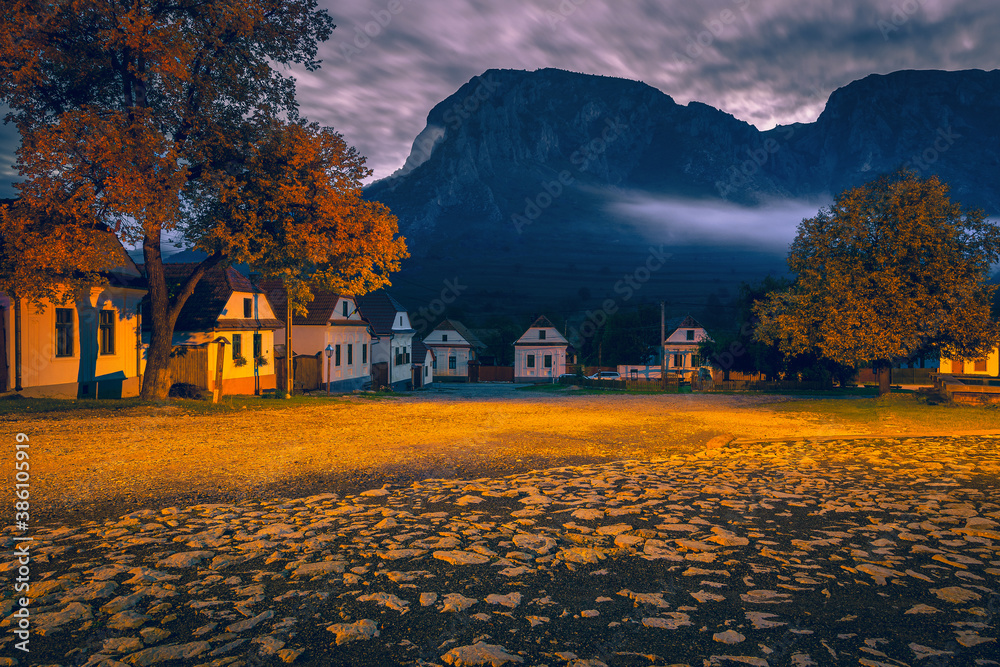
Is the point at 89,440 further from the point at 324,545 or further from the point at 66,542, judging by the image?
the point at 324,545

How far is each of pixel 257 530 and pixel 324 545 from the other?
3.41 feet

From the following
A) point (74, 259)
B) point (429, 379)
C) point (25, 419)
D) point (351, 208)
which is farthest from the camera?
point (429, 379)

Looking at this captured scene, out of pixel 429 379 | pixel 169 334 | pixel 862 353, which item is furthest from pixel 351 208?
pixel 429 379

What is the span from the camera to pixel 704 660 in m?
3.70

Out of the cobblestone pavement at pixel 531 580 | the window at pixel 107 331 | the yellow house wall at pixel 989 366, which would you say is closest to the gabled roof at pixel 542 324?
the yellow house wall at pixel 989 366

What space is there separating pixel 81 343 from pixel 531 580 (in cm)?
2403

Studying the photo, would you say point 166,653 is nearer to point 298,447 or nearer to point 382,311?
point 298,447

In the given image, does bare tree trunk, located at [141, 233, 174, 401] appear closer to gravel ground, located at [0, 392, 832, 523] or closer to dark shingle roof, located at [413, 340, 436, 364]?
gravel ground, located at [0, 392, 832, 523]

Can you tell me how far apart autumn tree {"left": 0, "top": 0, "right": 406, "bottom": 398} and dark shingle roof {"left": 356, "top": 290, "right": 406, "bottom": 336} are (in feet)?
94.7

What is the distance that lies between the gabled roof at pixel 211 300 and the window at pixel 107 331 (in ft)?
9.57

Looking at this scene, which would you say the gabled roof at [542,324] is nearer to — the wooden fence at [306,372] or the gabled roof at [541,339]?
the gabled roof at [541,339]

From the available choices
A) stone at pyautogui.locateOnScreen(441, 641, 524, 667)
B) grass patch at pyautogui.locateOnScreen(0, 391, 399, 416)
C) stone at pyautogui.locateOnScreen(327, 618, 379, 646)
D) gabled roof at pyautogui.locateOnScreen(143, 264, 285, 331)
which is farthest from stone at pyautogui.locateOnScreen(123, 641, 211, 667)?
gabled roof at pyautogui.locateOnScreen(143, 264, 285, 331)

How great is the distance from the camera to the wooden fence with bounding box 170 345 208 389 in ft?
91.0

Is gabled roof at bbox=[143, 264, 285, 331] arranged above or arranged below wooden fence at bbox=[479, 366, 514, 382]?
above
